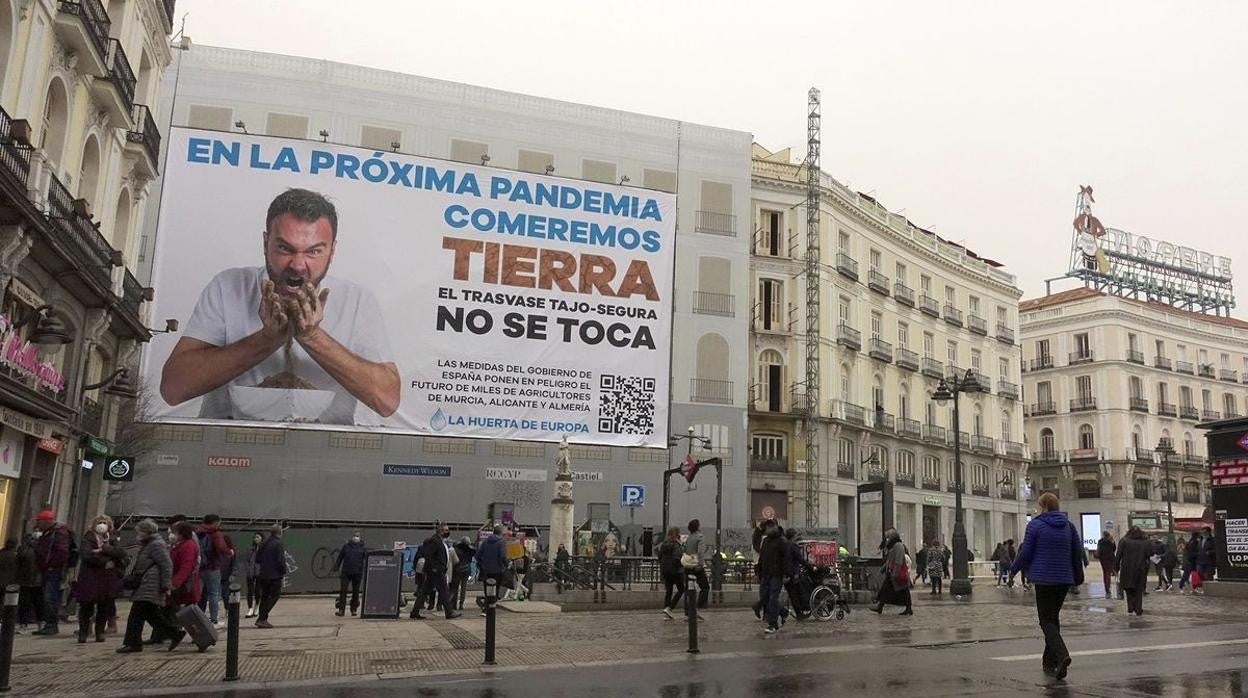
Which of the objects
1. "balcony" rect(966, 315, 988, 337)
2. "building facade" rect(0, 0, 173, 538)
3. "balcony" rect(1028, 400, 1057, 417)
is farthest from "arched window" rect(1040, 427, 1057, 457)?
"building facade" rect(0, 0, 173, 538)

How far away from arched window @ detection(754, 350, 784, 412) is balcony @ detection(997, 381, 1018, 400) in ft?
60.9

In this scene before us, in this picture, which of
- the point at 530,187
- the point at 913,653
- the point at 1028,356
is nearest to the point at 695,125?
the point at 530,187

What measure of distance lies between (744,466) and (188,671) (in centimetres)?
3075

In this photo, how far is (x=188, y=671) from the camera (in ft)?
32.0

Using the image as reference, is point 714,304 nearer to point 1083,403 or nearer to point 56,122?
point 56,122

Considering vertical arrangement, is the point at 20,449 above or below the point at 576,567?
above

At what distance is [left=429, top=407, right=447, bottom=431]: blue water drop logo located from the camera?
28.5m

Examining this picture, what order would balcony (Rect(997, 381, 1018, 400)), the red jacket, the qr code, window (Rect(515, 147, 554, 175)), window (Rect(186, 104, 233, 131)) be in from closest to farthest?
1. the red jacket
2. the qr code
3. window (Rect(186, 104, 233, 131))
4. window (Rect(515, 147, 554, 175))
5. balcony (Rect(997, 381, 1018, 400))

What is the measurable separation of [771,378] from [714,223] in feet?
26.9

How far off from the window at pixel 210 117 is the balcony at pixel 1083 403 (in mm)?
52218

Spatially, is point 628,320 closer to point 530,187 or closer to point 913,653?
point 530,187

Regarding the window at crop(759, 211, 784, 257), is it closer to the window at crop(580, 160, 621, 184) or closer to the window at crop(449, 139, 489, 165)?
the window at crop(580, 160, 621, 184)

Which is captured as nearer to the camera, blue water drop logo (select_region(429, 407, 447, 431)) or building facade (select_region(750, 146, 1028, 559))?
blue water drop logo (select_region(429, 407, 447, 431))

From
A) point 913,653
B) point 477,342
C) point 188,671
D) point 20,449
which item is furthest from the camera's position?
point 477,342
